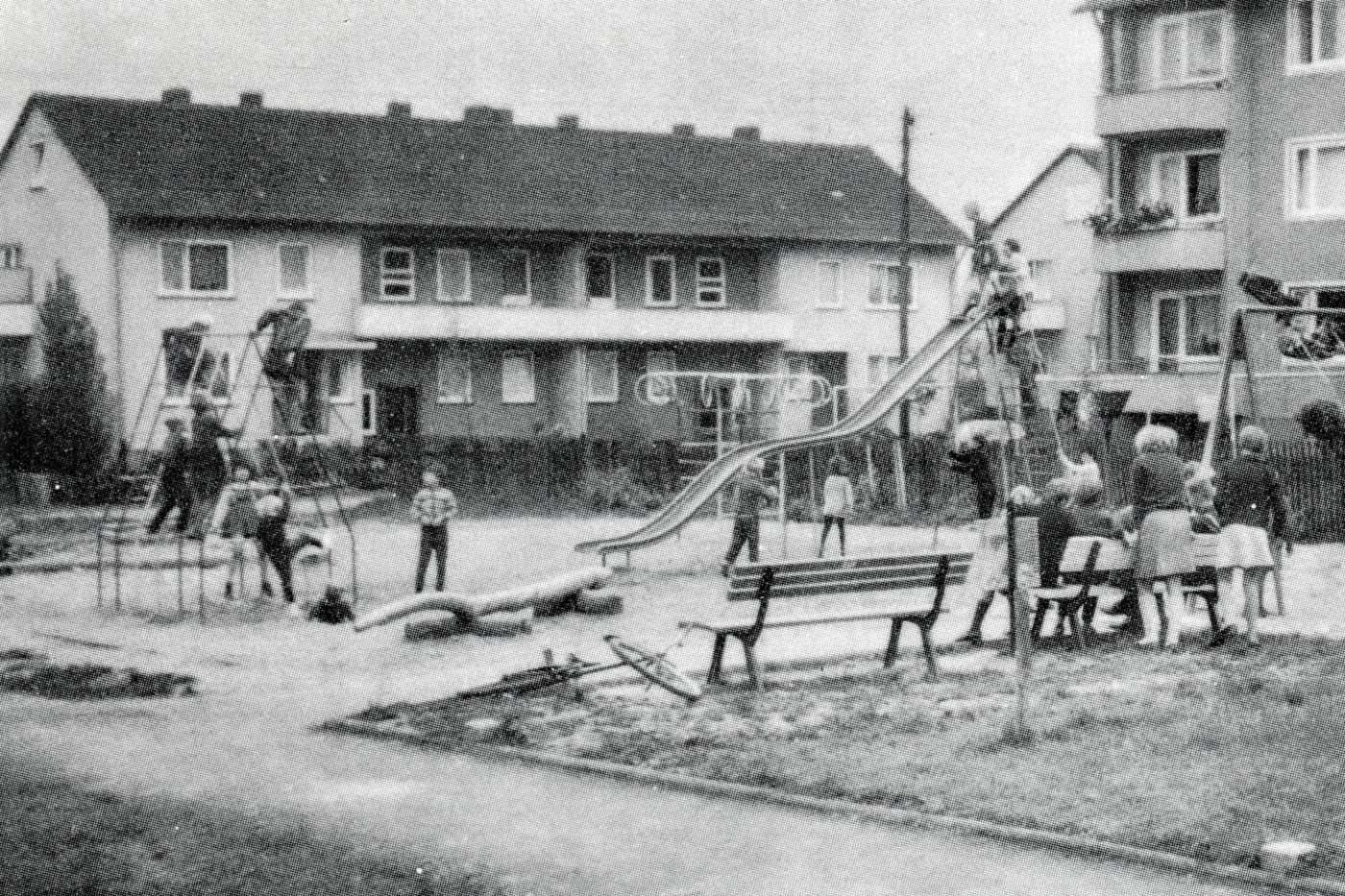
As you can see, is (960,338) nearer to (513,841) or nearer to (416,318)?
(513,841)

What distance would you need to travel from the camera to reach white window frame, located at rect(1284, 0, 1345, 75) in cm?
3775

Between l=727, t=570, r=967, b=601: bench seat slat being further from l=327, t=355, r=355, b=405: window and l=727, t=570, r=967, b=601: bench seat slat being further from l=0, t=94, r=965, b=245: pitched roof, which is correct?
l=327, t=355, r=355, b=405: window

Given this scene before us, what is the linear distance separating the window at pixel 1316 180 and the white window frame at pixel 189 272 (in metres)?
25.3

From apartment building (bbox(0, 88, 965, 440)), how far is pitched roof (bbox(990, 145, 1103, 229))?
13.0 ft

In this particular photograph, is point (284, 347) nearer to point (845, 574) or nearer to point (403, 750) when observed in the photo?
point (845, 574)

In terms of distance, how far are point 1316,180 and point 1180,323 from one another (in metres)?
4.84

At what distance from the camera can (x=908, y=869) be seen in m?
8.99

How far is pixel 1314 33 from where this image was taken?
38062mm

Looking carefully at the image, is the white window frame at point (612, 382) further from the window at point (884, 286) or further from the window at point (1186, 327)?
the window at point (1186, 327)

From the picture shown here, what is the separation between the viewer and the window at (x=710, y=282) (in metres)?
57.5

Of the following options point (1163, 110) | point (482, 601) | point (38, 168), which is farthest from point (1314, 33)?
point (38, 168)

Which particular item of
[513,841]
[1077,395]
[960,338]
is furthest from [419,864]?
[1077,395]

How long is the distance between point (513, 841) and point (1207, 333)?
113ft

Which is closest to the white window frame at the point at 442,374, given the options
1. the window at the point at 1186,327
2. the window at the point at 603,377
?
the window at the point at 603,377
